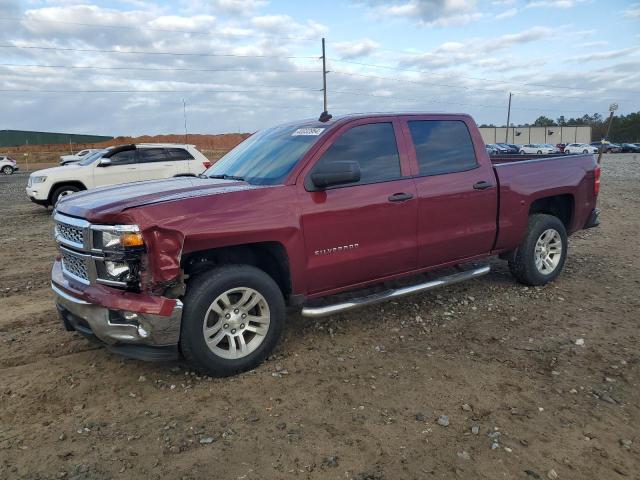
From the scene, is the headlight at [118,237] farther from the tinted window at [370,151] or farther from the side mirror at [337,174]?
the tinted window at [370,151]

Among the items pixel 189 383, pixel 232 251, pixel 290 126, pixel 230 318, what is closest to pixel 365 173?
pixel 290 126

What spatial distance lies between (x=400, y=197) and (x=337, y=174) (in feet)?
2.75

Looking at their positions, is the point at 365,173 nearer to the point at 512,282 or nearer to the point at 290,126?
the point at 290,126

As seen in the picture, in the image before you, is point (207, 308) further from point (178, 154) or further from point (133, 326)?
point (178, 154)

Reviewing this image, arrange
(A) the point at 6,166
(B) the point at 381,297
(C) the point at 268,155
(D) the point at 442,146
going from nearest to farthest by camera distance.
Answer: (B) the point at 381,297 < (C) the point at 268,155 < (D) the point at 442,146 < (A) the point at 6,166

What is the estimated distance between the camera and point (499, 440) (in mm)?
2963

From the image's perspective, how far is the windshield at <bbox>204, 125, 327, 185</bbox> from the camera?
4.20 meters

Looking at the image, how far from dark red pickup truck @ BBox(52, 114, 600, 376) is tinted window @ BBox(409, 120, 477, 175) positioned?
0.05 feet

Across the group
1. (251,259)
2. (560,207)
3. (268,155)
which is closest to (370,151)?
(268,155)

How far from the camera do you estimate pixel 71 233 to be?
373 centimetres

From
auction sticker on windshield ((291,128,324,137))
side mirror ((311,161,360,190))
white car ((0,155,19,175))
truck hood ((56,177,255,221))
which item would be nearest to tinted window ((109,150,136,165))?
truck hood ((56,177,255,221))

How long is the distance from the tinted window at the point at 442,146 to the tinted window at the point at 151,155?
9.60 metres

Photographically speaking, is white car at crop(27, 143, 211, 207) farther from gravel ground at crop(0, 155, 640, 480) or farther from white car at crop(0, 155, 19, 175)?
white car at crop(0, 155, 19, 175)

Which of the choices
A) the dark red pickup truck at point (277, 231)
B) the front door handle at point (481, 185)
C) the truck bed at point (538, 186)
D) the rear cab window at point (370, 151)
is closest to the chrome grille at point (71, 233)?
the dark red pickup truck at point (277, 231)
